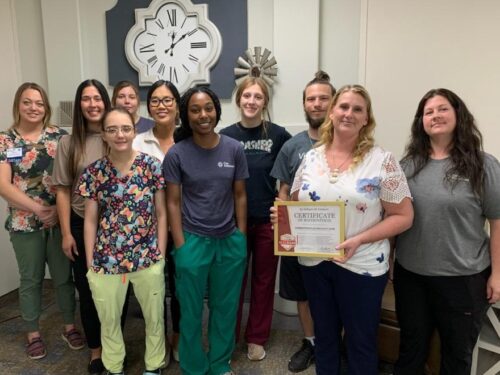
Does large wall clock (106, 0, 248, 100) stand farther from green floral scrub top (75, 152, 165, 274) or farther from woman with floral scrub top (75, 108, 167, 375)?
green floral scrub top (75, 152, 165, 274)

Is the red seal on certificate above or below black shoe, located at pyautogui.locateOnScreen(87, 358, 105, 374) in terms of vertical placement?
above

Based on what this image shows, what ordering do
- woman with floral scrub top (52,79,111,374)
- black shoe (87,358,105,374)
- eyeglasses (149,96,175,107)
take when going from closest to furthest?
woman with floral scrub top (52,79,111,374)
eyeglasses (149,96,175,107)
black shoe (87,358,105,374)

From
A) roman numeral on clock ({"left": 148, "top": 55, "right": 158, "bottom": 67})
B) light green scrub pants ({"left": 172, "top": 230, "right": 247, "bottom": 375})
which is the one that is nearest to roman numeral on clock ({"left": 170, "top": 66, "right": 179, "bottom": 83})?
roman numeral on clock ({"left": 148, "top": 55, "right": 158, "bottom": 67})

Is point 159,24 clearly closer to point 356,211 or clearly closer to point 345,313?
point 356,211

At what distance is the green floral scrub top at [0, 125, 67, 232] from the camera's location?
212 cm

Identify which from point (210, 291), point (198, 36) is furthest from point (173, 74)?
point (210, 291)

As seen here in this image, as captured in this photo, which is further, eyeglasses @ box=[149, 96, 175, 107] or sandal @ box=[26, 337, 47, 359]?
sandal @ box=[26, 337, 47, 359]

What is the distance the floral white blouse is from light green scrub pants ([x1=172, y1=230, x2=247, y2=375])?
0.53m

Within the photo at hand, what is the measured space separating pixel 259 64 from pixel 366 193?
1579 mm

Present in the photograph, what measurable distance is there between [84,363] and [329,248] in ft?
5.43

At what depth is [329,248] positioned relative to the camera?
4.79 ft

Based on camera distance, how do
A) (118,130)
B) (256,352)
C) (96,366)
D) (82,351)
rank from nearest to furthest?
(118,130) < (96,366) < (256,352) < (82,351)

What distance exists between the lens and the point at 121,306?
184 cm

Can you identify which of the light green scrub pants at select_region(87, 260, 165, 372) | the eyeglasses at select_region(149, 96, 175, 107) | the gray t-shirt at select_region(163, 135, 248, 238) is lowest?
the light green scrub pants at select_region(87, 260, 165, 372)
